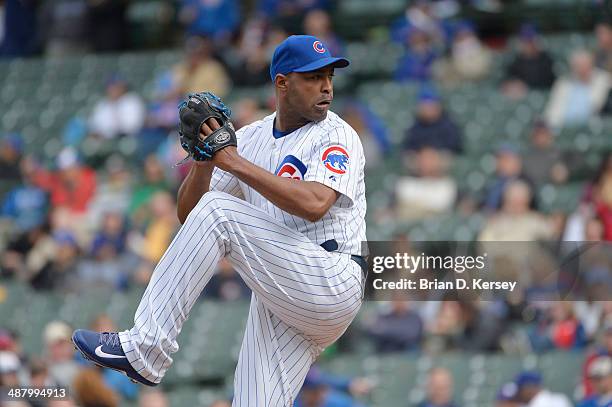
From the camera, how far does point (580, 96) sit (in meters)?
11.4

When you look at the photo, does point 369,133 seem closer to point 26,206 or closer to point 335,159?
point 26,206

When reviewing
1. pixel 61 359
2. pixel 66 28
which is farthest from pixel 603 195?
pixel 66 28

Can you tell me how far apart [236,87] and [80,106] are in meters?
2.15

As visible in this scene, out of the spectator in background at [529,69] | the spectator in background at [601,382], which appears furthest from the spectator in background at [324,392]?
the spectator in background at [529,69]

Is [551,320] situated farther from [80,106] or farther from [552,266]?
[80,106]

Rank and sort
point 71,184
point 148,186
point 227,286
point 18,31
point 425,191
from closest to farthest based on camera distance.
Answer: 1. point 227,286
2. point 425,191
3. point 148,186
4. point 71,184
5. point 18,31

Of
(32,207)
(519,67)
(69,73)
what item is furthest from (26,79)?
(519,67)

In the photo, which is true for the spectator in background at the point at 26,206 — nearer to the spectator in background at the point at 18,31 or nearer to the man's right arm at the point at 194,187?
the spectator in background at the point at 18,31

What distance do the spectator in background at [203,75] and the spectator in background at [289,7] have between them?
92cm

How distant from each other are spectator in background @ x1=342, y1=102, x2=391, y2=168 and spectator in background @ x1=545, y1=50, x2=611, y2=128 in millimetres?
1497

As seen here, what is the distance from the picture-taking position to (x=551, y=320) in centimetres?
858

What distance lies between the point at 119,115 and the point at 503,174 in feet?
16.2

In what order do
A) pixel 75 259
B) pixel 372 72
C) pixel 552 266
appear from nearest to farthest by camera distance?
1. pixel 552 266
2. pixel 75 259
3. pixel 372 72

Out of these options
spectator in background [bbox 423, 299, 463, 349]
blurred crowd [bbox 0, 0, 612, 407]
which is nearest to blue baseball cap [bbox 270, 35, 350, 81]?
blurred crowd [bbox 0, 0, 612, 407]
